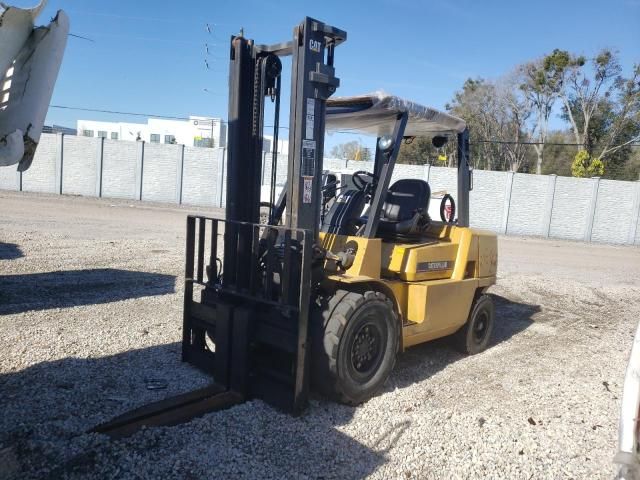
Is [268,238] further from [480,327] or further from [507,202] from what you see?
[507,202]

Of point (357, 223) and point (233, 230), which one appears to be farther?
point (357, 223)

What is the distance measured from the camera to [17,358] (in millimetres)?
4945

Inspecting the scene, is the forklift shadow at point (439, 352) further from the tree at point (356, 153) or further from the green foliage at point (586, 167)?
the green foliage at point (586, 167)

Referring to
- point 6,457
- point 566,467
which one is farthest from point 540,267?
point 6,457

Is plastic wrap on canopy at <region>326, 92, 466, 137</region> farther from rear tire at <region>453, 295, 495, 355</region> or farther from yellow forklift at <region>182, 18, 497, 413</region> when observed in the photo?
rear tire at <region>453, 295, 495, 355</region>

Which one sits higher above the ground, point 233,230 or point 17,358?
point 233,230

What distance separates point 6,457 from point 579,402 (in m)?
4.70

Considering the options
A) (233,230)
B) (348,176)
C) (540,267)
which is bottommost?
(540,267)

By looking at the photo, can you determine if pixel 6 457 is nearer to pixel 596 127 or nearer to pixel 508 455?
pixel 508 455

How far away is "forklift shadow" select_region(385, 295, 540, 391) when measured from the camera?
5.47 m

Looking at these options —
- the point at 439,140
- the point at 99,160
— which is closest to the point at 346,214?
the point at 439,140

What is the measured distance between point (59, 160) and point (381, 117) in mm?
26311

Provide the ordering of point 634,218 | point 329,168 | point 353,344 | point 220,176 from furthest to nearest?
point 220,176 < point 634,218 < point 329,168 < point 353,344

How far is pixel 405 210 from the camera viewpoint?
5785 mm
